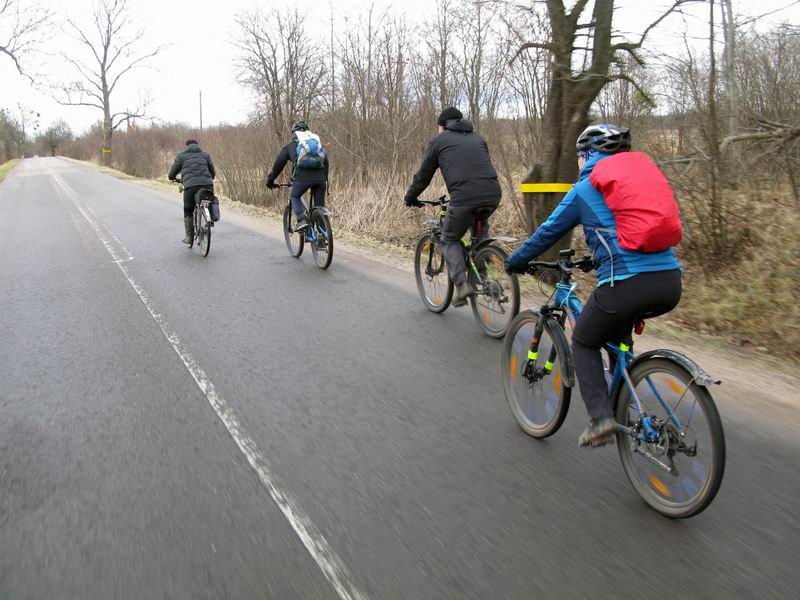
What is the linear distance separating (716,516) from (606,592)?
0.90 m

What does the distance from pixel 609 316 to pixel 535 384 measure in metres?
0.96

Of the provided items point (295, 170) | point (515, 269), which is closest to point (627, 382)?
point (515, 269)

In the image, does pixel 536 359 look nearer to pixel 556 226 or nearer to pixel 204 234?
pixel 556 226

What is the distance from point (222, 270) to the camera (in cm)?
923

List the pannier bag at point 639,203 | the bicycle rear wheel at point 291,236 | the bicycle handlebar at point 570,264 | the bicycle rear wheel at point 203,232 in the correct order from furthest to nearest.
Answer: the bicycle rear wheel at point 203,232
the bicycle rear wheel at point 291,236
the bicycle handlebar at point 570,264
the pannier bag at point 639,203

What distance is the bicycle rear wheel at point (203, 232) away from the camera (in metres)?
10.4

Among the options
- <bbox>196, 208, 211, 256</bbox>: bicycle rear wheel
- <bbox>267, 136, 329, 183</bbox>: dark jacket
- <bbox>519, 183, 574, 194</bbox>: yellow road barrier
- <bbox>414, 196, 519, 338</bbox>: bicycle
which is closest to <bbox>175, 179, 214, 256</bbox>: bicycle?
<bbox>196, 208, 211, 256</bbox>: bicycle rear wheel

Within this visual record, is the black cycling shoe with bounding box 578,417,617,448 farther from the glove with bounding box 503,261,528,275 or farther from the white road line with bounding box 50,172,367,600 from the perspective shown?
the white road line with bounding box 50,172,367,600

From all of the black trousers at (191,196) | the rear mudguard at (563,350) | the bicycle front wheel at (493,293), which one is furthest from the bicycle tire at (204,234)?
the rear mudguard at (563,350)

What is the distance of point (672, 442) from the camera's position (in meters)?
2.94

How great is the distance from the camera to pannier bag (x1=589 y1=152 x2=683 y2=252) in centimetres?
284

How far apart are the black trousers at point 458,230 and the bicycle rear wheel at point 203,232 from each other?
5.56m

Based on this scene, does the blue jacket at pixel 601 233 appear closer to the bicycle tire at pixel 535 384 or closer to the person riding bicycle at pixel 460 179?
the bicycle tire at pixel 535 384

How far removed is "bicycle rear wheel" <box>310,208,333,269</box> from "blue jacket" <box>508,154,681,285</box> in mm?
6017
